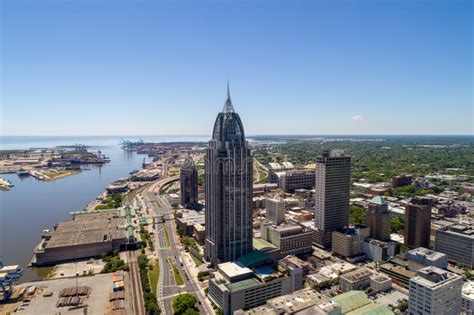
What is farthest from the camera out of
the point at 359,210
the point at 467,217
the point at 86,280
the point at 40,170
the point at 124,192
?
the point at 40,170

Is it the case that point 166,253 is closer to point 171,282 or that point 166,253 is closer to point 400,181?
point 171,282

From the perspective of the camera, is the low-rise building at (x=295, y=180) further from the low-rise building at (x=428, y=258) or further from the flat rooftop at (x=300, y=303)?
the flat rooftop at (x=300, y=303)

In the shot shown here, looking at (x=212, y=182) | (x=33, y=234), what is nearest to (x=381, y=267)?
(x=212, y=182)

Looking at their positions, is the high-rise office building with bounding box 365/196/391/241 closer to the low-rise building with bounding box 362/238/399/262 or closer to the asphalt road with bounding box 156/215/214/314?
the low-rise building with bounding box 362/238/399/262

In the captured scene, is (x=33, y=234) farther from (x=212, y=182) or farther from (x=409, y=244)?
(x=409, y=244)

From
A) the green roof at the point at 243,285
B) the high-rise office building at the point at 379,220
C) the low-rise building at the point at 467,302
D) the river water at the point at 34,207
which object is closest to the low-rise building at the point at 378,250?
the high-rise office building at the point at 379,220

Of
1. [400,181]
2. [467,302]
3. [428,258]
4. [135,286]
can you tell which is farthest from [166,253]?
[400,181]
